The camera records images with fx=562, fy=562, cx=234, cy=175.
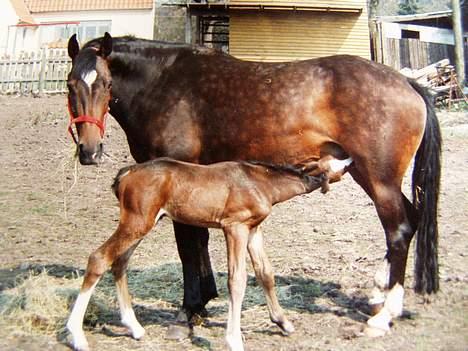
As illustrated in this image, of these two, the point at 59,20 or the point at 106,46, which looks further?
the point at 59,20

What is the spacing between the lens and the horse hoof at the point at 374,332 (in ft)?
15.2

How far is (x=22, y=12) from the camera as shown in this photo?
33.2 meters

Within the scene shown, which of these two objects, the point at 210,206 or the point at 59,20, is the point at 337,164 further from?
the point at 59,20

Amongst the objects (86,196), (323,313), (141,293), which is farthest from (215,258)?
(86,196)

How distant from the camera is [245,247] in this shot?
4402 mm

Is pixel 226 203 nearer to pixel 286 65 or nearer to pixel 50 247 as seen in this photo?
pixel 286 65

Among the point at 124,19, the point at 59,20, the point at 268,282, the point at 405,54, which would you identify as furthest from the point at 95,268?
the point at 59,20

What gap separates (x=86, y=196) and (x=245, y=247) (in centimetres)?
607

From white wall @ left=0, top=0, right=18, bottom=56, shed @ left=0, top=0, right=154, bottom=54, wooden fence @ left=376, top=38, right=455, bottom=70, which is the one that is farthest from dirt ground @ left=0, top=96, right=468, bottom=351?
white wall @ left=0, top=0, right=18, bottom=56

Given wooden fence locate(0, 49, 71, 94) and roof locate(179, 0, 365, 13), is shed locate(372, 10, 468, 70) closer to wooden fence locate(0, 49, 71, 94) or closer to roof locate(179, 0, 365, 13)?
roof locate(179, 0, 365, 13)

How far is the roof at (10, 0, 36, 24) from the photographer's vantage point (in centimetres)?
3242

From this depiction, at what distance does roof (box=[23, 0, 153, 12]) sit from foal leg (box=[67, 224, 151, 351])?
27764mm

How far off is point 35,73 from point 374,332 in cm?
1813

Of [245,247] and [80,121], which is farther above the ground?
[80,121]
